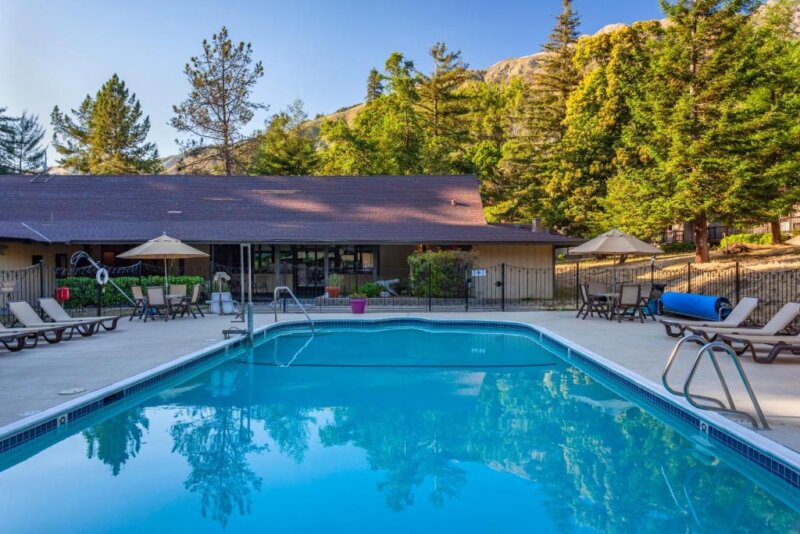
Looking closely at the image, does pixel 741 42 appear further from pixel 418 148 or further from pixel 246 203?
pixel 246 203

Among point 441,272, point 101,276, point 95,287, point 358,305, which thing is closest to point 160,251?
point 101,276

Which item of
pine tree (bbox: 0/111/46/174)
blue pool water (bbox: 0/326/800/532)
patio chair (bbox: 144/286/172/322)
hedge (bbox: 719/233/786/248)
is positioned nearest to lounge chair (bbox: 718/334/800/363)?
blue pool water (bbox: 0/326/800/532)

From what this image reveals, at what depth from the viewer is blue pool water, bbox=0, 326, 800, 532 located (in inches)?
→ 155

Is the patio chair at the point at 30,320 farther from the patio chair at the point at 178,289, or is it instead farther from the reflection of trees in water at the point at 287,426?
the reflection of trees in water at the point at 287,426

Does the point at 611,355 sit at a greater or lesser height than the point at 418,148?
lesser

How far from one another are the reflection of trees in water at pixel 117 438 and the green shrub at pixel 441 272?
11.6 meters

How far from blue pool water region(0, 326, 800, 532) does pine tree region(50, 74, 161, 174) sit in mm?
39254

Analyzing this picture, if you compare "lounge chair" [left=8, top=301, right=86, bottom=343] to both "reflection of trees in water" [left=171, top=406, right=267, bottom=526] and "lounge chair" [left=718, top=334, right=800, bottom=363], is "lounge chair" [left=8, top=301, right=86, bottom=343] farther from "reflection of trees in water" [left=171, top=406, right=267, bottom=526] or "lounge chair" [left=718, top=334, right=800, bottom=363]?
"lounge chair" [left=718, top=334, right=800, bottom=363]

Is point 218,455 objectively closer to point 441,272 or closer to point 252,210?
point 441,272

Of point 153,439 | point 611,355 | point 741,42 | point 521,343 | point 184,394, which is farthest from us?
point 741,42

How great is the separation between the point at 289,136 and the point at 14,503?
34.0m

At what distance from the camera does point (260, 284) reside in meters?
20.3

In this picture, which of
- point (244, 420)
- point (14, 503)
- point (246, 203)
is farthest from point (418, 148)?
point (14, 503)

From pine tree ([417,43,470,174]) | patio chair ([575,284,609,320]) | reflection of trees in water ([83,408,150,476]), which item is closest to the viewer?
reflection of trees in water ([83,408,150,476])
